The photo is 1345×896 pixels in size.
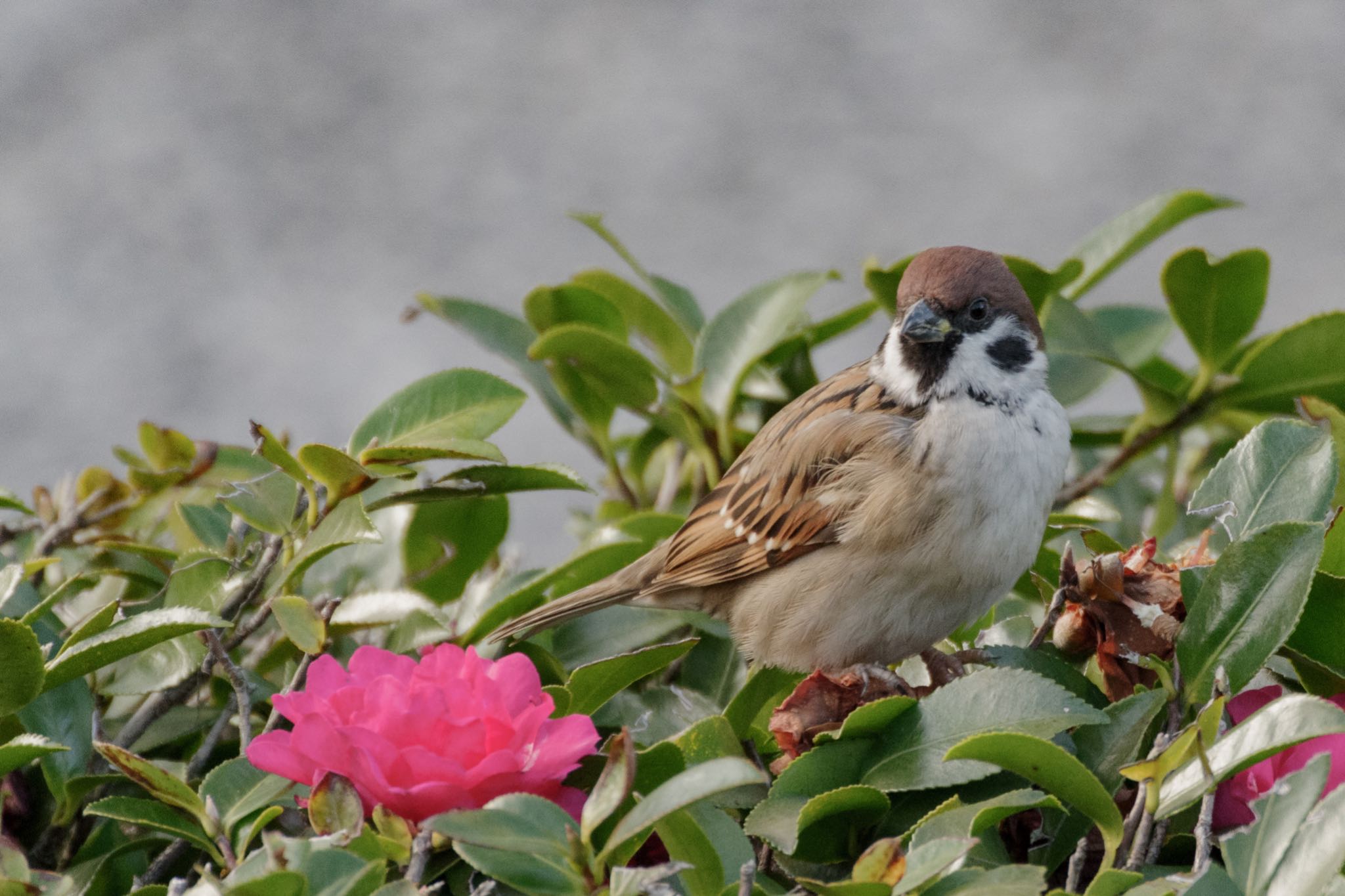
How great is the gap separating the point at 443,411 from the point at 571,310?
41 cm

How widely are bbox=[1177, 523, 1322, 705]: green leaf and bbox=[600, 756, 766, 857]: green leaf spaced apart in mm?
341

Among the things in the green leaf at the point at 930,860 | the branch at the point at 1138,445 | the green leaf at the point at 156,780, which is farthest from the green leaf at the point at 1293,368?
the green leaf at the point at 156,780

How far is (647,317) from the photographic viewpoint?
1.71 m

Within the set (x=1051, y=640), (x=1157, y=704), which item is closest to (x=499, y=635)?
(x=1051, y=640)

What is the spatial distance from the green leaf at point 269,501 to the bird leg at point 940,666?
60cm

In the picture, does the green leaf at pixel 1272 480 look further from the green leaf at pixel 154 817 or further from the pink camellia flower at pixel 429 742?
the green leaf at pixel 154 817

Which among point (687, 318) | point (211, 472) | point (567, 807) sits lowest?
point (567, 807)

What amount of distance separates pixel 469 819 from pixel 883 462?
929 millimetres

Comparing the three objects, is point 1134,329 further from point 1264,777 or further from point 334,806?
point 334,806

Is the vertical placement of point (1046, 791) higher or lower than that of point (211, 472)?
lower

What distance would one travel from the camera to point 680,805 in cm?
75

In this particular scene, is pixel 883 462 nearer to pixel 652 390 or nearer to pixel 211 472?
pixel 652 390

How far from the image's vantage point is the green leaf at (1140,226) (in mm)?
1668

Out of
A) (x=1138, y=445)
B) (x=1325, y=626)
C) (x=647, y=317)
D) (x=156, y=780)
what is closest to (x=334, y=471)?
(x=156, y=780)
